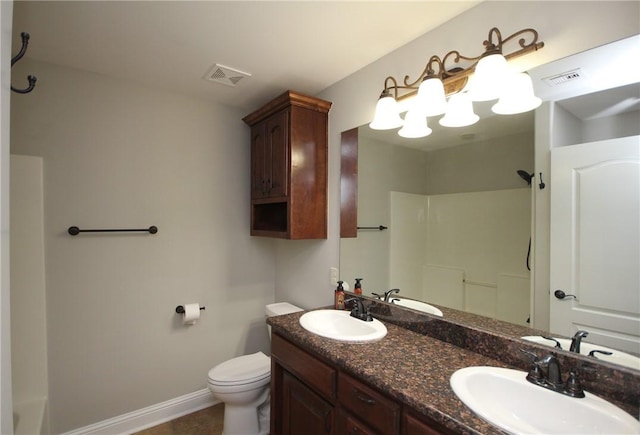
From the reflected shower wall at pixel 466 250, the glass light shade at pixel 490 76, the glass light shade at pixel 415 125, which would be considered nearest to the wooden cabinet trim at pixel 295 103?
the glass light shade at pixel 415 125

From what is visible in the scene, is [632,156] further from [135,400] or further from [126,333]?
[135,400]

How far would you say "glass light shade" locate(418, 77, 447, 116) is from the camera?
55.7 inches

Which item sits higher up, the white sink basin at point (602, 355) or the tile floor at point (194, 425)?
the white sink basin at point (602, 355)

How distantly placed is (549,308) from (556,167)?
1.77 ft

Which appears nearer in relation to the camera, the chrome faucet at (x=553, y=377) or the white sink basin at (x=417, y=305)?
the chrome faucet at (x=553, y=377)

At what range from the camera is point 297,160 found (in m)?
2.08

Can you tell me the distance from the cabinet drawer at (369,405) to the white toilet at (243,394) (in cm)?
93

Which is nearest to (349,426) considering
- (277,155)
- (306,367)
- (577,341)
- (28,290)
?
(306,367)

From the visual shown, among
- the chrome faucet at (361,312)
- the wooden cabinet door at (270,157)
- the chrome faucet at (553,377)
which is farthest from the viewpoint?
the wooden cabinet door at (270,157)

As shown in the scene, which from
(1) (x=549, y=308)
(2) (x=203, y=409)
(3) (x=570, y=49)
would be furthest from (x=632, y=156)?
(2) (x=203, y=409)

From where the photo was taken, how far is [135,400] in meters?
2.15

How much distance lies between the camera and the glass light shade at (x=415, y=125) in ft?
5.16

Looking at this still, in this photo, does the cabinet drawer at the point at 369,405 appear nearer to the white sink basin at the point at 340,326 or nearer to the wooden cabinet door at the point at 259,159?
the white sink basin at the point at 340,326

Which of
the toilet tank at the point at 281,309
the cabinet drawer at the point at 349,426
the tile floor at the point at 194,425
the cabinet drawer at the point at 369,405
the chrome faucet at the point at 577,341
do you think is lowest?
the tile floor at the point at 194,425
